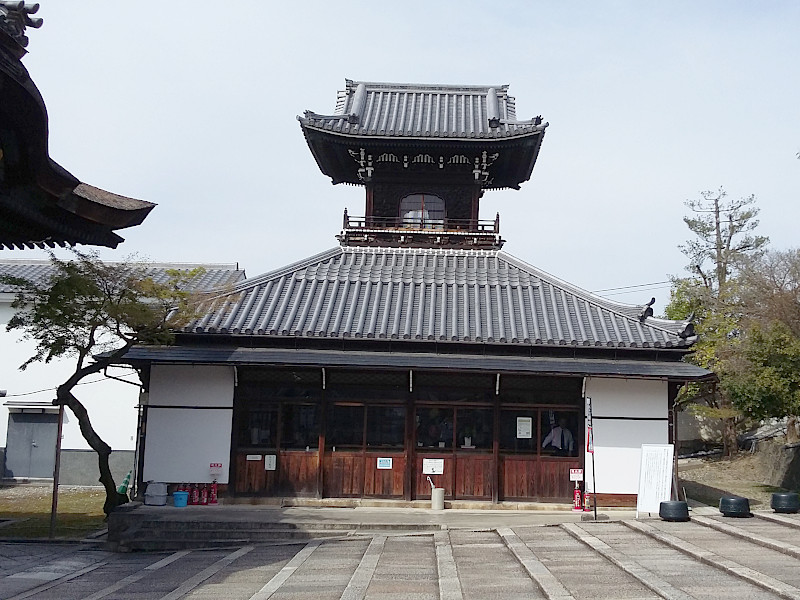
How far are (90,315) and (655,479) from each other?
11585 millimetres

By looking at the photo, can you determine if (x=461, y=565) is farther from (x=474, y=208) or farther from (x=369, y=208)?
(x=369, y=208)

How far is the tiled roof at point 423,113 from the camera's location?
72.7 feet

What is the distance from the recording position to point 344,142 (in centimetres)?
2239

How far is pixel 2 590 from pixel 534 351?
11.7 m

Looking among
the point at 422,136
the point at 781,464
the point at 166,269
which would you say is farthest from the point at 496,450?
the point at 166,269

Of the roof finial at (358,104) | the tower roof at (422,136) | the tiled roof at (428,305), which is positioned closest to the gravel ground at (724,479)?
the tiled roof at (428,305)

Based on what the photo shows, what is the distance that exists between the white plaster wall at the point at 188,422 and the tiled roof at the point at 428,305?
1128 mm

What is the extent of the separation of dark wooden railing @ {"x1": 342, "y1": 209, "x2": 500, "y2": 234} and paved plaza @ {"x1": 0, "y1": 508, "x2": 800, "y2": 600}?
9432 millimetres

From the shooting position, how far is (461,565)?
39.0 ft

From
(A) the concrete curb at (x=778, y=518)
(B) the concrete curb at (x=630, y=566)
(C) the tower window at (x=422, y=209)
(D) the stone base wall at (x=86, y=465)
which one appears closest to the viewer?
(B) the concrete curb at (x=630, y=566)

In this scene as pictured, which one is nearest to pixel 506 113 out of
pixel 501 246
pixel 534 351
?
pixel 501 246

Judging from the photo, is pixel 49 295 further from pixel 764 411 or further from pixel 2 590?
pixel 764 411

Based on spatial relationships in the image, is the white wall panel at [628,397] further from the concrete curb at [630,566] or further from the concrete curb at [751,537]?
the concrete curb at [630,566]

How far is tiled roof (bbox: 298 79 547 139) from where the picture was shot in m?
22.2
